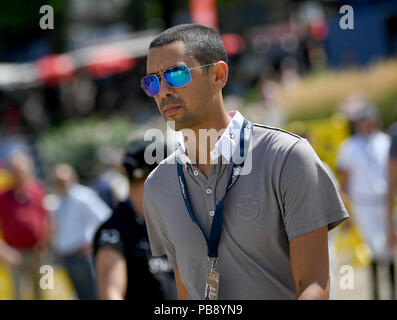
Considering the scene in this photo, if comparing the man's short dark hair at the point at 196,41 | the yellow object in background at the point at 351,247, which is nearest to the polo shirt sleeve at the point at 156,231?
the man's short dark hair at the point at 196,41

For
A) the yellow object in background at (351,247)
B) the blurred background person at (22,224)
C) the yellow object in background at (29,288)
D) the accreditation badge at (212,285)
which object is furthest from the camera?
the yellow object in background at (29,288)

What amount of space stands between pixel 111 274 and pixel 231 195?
149 centimetres

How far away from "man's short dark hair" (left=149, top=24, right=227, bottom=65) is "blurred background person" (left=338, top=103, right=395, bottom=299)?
5.81 metres

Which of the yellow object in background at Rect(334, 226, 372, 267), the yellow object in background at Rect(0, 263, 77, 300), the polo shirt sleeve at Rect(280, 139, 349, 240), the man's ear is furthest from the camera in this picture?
the yellow object in background at Rect(0, 263, 77, 300)

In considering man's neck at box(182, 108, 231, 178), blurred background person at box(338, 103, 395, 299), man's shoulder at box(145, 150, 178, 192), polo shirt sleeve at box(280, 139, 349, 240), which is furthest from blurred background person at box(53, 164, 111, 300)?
polo shirt sleeve at box(280, 139, 349, 240)

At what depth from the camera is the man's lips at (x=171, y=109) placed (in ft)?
8.87

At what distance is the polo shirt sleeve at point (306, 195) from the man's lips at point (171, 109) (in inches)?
18.4

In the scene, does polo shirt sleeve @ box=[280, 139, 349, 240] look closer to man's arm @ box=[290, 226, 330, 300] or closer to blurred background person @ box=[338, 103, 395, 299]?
man's arm @ box=[290, 226, 330, 300]

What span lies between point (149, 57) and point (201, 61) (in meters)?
0.21

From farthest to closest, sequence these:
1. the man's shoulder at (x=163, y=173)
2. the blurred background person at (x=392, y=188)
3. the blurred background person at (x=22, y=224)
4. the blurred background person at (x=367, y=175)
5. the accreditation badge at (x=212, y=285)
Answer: the blurred background person at (x=22, y=224), the blurred background person at (x=367, y=175), the blurred background person at (x=392, y=188), the man's shoulder at (x=163, y=173), the accreditation badge at (x=212, y=285)

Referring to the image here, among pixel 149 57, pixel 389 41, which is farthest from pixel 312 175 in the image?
pixel 389 41

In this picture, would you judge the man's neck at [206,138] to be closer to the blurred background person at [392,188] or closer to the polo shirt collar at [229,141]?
the polo shirt collar at [229,141]

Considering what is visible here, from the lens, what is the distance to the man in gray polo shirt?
8.34 ft

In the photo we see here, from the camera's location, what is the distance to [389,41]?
22125 millimetres
